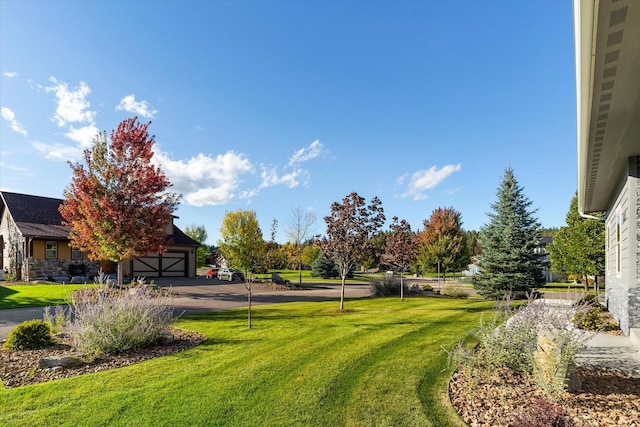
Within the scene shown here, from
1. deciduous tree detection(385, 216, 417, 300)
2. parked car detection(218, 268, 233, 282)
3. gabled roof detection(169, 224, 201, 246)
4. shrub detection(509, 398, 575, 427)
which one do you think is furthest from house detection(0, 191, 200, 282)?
shrub detection(509, 398, 575, 427)

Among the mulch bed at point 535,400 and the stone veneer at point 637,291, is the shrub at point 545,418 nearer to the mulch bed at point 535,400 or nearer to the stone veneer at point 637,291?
the mulch bed at point 535,400

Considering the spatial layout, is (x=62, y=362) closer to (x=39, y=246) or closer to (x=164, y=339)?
(x=164, y=339)

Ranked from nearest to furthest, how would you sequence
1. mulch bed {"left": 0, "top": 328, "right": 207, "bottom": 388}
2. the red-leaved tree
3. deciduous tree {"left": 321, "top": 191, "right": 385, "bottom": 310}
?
1. mulch bed {"left": 0, "top": 328, "right": 207, "bottom": 388}
2. deciduous tree {"left": 321, "top": 191, "right": 385, "bottom": 310}
3. the red-leaved tree

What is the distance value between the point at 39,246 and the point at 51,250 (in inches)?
26.9

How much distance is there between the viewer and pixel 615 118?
5133mm

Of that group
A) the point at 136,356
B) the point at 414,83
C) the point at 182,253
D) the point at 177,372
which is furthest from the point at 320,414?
the point at 182,253

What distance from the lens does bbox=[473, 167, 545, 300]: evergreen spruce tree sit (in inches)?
651

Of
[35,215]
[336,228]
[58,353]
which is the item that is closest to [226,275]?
[35,215]

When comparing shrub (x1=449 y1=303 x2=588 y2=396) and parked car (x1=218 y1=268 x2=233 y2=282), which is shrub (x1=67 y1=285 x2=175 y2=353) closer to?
shrub (x1=449 y1=303 x2=588 y2=396)

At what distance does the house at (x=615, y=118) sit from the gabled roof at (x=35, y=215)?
84.4ft

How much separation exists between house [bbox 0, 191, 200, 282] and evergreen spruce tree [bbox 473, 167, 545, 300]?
1764 cm

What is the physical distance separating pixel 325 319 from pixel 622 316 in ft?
23.0

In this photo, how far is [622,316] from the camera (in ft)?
25.9

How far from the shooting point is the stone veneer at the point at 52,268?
21.1 meters
